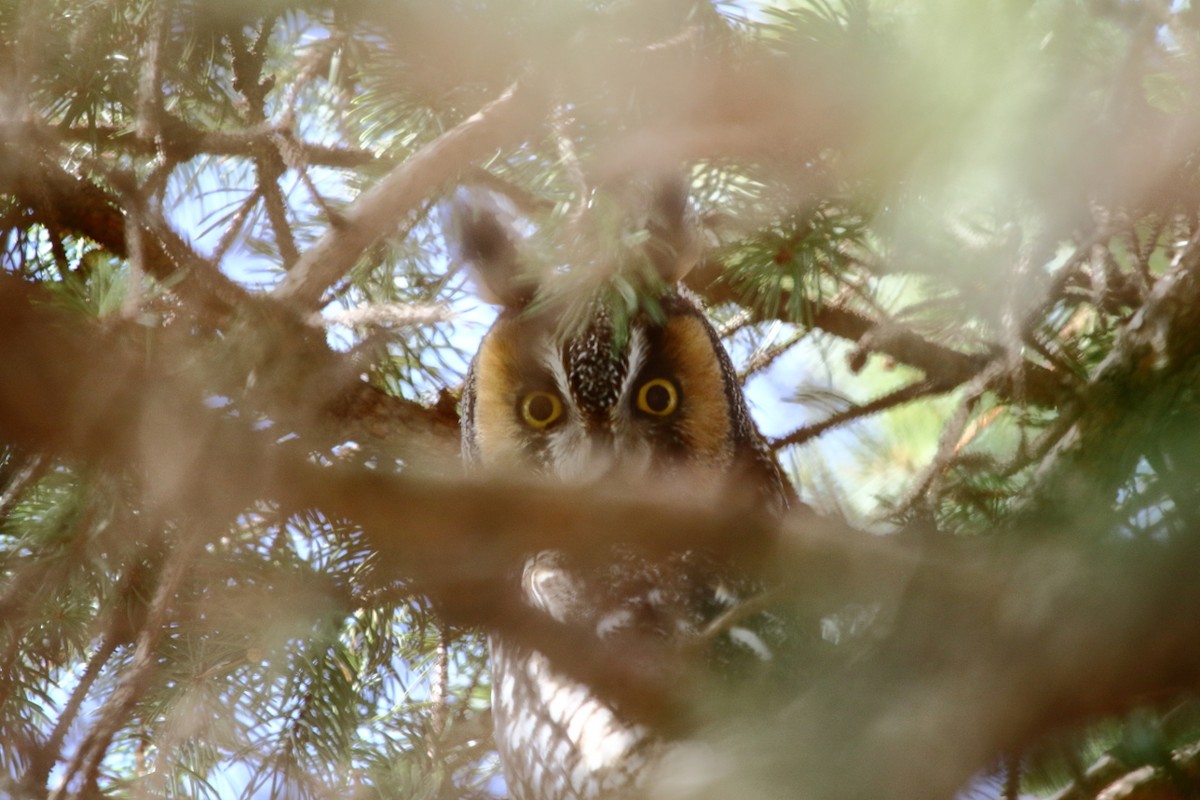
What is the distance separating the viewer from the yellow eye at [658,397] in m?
2.50

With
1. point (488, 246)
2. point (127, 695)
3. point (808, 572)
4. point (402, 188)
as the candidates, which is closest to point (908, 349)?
point (488, 246)

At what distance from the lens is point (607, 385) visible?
2438mm

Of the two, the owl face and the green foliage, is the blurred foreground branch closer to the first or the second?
the green foliage

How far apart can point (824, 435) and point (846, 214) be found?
43.2 inches

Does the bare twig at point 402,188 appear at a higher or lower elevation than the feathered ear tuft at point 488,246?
lower

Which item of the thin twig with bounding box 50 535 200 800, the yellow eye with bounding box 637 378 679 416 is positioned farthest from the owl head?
the thin twig with bounding box 50 535 200 800

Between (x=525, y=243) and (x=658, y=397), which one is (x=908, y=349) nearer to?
(x=658, y=397)

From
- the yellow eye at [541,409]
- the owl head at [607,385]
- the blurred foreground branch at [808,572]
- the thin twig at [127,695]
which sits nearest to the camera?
the blurred foreground branch at [808,572]

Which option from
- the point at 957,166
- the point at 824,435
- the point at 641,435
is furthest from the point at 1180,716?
the point at 824,435

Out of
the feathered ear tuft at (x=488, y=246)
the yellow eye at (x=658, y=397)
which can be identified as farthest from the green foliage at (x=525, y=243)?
the yellow eye at (x=658, y=397)

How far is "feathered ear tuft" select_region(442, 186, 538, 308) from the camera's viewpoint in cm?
264

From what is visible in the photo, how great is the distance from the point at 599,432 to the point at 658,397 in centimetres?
18

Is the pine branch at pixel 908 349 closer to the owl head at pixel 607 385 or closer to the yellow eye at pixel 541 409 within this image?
the owl head at pixel 607 385

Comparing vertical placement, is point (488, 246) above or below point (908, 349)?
above
